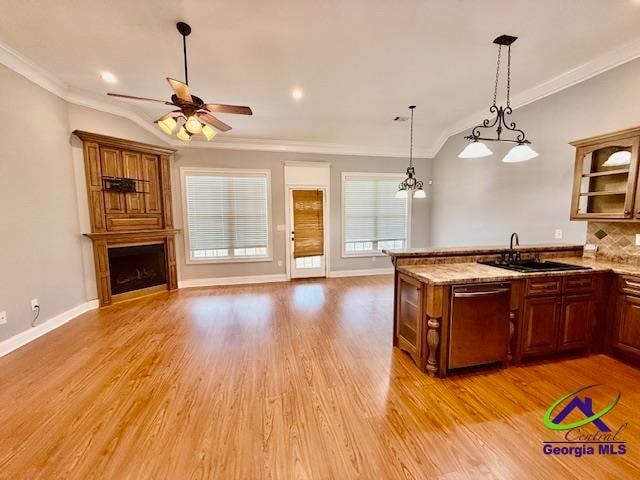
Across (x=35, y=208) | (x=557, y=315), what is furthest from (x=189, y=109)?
(x=557, y=315)

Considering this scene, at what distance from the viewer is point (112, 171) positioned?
4238 millimetres

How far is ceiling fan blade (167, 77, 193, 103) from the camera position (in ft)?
7.38

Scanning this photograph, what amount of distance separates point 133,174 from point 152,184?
1.13 ft

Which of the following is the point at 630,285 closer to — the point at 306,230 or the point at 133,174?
the point at 306,230

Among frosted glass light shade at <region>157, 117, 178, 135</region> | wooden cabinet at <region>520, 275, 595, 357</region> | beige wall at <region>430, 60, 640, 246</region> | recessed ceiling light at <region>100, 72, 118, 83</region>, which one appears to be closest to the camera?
wooden cabinet at <region>520, 275, 595, 357</region>

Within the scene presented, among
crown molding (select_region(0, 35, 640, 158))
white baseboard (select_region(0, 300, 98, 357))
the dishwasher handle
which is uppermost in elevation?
crown molding (select_region(0, 35, 640, 158))

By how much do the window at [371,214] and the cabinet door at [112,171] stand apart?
4187 millimetres

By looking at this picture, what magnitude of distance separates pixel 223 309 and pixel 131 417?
2.25 metres

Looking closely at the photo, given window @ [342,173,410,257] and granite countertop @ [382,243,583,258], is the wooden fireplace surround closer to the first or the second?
window @ [342,173,410,257]

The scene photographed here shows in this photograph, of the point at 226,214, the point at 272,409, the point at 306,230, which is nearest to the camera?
the point at 272,409

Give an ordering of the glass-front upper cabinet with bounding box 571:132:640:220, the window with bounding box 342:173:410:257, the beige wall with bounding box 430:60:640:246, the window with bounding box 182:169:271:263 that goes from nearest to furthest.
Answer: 1. the glass-front upper cabinet with bounding box 571:132:640:220
2. the beige wall with bounding box 430:60:640:246
3. the window with bounding box 182:169:271:263
4. the window with bounding box 342:173:410:257

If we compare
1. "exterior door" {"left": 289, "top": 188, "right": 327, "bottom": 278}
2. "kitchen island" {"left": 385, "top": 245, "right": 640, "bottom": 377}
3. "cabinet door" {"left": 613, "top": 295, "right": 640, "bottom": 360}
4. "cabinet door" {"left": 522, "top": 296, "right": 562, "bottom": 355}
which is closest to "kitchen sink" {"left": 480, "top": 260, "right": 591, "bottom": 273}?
"kitchen island" {"left": 385, "top": 245, "right": 640, "bottom": 377}

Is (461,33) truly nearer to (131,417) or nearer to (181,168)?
(131,417)

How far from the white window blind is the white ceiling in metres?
1.61
